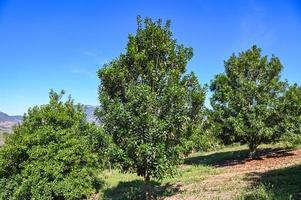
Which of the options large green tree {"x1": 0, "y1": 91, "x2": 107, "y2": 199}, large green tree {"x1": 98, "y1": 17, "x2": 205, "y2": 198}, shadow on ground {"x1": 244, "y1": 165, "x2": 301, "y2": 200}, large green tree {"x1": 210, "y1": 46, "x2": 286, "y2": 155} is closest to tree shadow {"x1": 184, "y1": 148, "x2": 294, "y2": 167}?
large green tree {"x1": 210, "y1": 46, "x2": 286, "y2": 155}

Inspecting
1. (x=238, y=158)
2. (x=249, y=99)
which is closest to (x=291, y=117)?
(x=249, y=99)

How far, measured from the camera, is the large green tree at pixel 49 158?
969 inches

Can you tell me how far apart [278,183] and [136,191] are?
33.8ft

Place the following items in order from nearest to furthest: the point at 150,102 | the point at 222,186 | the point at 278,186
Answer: the point at 150,102
the point at 278,186
the point at 222,186

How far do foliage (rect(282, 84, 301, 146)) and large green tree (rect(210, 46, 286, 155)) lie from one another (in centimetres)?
62

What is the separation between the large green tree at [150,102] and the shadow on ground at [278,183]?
451 centimetres

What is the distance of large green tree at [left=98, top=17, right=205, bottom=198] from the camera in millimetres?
17219

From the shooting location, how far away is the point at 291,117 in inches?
1302

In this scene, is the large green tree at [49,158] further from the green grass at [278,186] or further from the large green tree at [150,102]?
the green grass at [278,186]

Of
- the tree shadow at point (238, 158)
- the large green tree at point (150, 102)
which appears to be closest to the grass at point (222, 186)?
the large green tree at point (150, 102)

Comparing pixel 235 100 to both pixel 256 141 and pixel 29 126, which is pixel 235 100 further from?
pixel 29 126

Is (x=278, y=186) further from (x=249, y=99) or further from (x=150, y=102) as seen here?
(x=249, y=99)

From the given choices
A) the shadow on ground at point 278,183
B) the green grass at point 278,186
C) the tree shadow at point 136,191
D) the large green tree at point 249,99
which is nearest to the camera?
the green grass at point 278,186

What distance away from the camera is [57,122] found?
27.3 m
